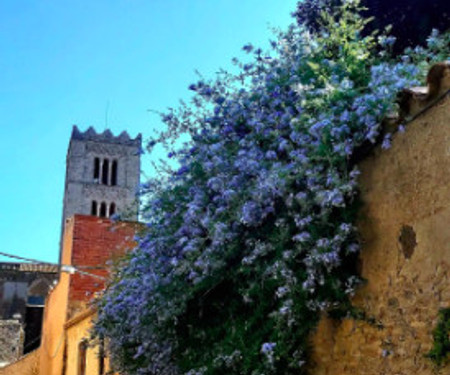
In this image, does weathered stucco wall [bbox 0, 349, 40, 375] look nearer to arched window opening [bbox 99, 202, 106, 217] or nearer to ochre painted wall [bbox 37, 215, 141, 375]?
ochre painted wall [bbox 37, 215, 141, 375]

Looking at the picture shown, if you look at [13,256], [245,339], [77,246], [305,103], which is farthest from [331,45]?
[77,246]

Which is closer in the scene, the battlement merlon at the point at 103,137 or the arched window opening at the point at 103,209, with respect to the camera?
the arched window opening at the point at 103,209

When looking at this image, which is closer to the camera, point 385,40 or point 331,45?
point 385,40

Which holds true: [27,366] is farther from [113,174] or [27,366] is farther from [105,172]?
[105,172]

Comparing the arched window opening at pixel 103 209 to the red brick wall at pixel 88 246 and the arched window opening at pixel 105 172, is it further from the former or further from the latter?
the red brick wall at pixel 88 246

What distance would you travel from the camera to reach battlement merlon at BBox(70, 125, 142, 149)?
66.8m

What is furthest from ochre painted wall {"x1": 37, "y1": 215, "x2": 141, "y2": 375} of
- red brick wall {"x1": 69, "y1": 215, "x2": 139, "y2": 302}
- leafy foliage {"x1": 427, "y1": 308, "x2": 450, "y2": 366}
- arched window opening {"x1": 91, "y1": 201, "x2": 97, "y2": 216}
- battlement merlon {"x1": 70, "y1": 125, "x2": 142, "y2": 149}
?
battlement merlon {"x1": 70, "y1": 125, "x2": 142, "y2": 149}

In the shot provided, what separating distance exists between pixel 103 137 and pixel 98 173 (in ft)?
13.6

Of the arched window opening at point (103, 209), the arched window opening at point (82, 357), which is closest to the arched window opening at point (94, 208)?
the arched window opening at point (103, 209)

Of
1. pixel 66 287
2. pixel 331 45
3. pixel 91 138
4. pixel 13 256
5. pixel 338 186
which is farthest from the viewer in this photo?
pixel 91 138

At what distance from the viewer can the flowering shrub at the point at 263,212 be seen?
5.35 m

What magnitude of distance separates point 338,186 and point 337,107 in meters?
0.73

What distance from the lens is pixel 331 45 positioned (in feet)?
21.1

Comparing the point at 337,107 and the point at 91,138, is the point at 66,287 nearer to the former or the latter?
the point at 337,107
